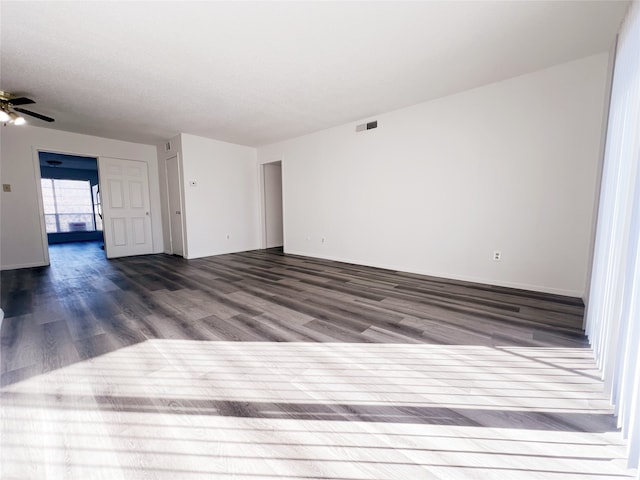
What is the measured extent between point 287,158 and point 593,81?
4.70 meters

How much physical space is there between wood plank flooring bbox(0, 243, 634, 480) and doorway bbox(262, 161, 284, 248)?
3988 mm

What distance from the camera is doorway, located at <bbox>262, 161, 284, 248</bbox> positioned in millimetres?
6613

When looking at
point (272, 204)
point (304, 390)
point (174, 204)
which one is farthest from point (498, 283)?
point (174, 204)

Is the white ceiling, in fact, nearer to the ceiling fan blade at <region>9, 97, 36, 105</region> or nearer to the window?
the ceiling fan blade at <region>9, 97, 36, 105</region>

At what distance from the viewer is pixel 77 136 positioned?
5.03 meters

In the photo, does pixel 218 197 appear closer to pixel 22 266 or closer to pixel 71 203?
pixel 22 266

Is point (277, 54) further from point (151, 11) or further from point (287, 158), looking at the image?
point (287, 158)

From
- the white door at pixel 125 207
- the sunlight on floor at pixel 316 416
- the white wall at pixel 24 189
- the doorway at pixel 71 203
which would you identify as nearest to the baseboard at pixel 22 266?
the white wall at pixel 24 189

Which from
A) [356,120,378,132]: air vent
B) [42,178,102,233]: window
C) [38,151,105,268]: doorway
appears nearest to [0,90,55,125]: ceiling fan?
[356,120,378,132]: air vent

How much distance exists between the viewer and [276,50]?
2.48 metres

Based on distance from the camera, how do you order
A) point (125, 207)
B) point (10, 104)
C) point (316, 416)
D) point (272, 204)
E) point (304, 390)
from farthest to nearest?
point (272, 204) < point (125, 207) < point (10, 104) < point (304, 390) < point (316, 416)

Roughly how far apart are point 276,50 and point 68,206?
34.5 ft

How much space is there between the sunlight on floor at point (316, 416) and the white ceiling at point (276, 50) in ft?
8.52

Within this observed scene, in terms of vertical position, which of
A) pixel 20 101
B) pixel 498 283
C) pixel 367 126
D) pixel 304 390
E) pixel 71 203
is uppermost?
pixel 367 126
